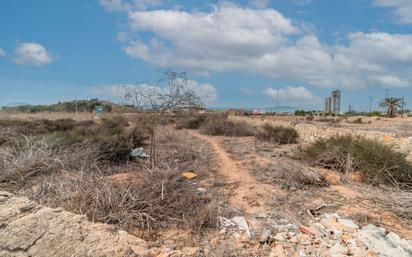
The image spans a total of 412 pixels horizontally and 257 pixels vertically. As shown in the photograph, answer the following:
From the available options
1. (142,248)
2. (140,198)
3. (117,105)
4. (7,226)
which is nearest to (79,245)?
(142,248)

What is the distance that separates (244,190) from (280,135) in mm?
9447

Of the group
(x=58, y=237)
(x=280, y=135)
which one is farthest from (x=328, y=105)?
(x=58, y=237)

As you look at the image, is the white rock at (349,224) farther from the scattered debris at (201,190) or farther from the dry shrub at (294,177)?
the scattered debris at (201,190)

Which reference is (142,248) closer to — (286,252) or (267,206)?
(286,252)

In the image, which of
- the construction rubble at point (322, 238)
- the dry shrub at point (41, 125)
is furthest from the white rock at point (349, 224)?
A: the dry shrub at point (41, 125)

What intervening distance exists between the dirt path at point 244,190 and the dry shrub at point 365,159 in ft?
8.10

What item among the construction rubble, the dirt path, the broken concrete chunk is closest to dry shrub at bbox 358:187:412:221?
the construction rubble

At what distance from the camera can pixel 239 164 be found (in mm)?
10023

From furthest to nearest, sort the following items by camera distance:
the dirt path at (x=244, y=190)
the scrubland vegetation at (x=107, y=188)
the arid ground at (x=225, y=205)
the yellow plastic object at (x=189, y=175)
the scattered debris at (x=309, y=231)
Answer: the yellow plastic object at (x=189, y=175), the dirt path at (x=244, y=190), the scrubland vegetation at (x=107, y=188), the scattered debris at (x=309, y=231), the arid ground at (x=225, y=205)

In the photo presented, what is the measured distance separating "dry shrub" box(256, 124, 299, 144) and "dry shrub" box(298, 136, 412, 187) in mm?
5484

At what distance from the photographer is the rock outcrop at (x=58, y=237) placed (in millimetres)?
3604

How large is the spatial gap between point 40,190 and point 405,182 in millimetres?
8135

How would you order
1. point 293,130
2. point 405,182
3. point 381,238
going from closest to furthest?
point 381,238
point 405,182
point 293,130

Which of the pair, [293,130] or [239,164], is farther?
[293,130]
